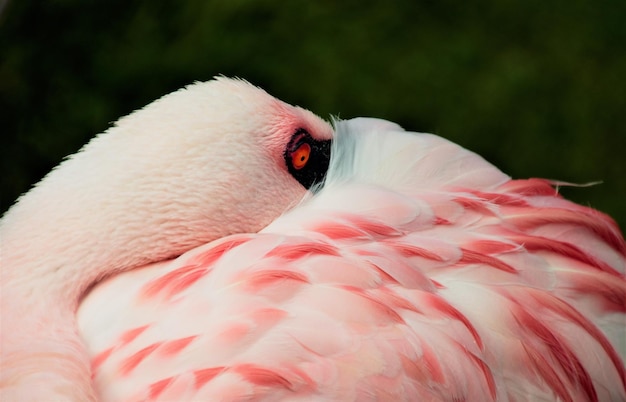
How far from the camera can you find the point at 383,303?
756 millimetres

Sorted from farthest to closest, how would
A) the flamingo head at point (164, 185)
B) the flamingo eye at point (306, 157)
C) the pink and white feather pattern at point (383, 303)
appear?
the flamingo eye at point (306, 157), the flamingo head at point (164, 185), the pink and white feather pattern at point (383, 303)

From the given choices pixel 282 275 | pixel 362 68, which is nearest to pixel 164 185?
pixel 282 275

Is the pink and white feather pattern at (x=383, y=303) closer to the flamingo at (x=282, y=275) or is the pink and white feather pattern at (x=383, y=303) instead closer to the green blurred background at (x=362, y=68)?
the flamingo at (x=282, y=275)

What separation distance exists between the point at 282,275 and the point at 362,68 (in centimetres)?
52

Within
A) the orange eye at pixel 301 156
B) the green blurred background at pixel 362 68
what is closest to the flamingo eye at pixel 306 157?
the orange eye at pixel 301 156

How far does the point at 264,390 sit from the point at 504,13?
0.76 metres

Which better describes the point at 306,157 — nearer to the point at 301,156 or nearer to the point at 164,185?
the point at 301,156

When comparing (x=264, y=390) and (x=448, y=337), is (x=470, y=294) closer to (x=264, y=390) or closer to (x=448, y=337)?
(x=448, y=337)

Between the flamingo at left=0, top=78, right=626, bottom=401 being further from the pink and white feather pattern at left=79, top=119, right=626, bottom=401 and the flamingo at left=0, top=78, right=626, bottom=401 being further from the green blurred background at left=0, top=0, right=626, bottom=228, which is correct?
the green blurred background at left=0, top=0, right=626, bottom=228

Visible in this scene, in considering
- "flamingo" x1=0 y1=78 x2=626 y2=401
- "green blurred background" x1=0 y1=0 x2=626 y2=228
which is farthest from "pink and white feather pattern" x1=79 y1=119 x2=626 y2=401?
"green blurred background" x1=0 y1=0 x2=626 y2=228

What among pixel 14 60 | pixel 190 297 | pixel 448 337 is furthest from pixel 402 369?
pixel 14 60

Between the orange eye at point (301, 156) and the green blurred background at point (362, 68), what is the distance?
13 cm

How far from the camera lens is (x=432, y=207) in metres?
0.90

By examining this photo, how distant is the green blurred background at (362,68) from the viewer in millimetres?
988
